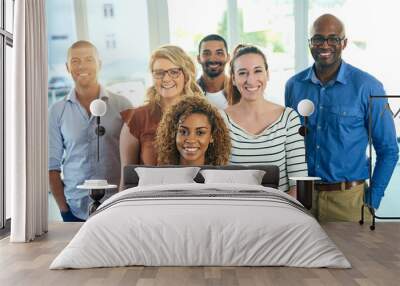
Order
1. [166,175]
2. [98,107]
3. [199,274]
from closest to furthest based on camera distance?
[199,274] → [166,175] → [98,107]

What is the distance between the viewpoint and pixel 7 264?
15.9ft

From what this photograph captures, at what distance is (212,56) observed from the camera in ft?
24.4

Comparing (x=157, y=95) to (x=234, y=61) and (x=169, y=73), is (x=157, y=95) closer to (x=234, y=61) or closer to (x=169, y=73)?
(x=169, y=73)

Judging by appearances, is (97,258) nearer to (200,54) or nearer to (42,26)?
(42,26)

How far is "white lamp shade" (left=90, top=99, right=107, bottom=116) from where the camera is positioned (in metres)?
7.21

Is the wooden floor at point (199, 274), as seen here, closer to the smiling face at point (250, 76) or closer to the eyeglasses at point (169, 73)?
the smiling face at point (250, 76)

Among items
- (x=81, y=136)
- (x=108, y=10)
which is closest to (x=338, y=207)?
(x=81, y=136)

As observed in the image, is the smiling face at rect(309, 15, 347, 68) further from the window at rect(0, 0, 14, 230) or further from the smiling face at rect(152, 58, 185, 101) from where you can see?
the window at rect(0, 0, 14, 230)

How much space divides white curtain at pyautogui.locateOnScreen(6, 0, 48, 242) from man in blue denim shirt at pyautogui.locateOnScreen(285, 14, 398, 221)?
3.00m

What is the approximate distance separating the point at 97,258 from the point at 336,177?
11.5ft

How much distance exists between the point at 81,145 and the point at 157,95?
1078 millimetres

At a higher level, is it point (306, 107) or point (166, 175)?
point (306, 107)

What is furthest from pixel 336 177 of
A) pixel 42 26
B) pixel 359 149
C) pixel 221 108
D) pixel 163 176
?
pixel 42 26

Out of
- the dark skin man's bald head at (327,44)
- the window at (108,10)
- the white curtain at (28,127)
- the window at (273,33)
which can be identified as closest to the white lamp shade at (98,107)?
the white curtain at (28,127)
